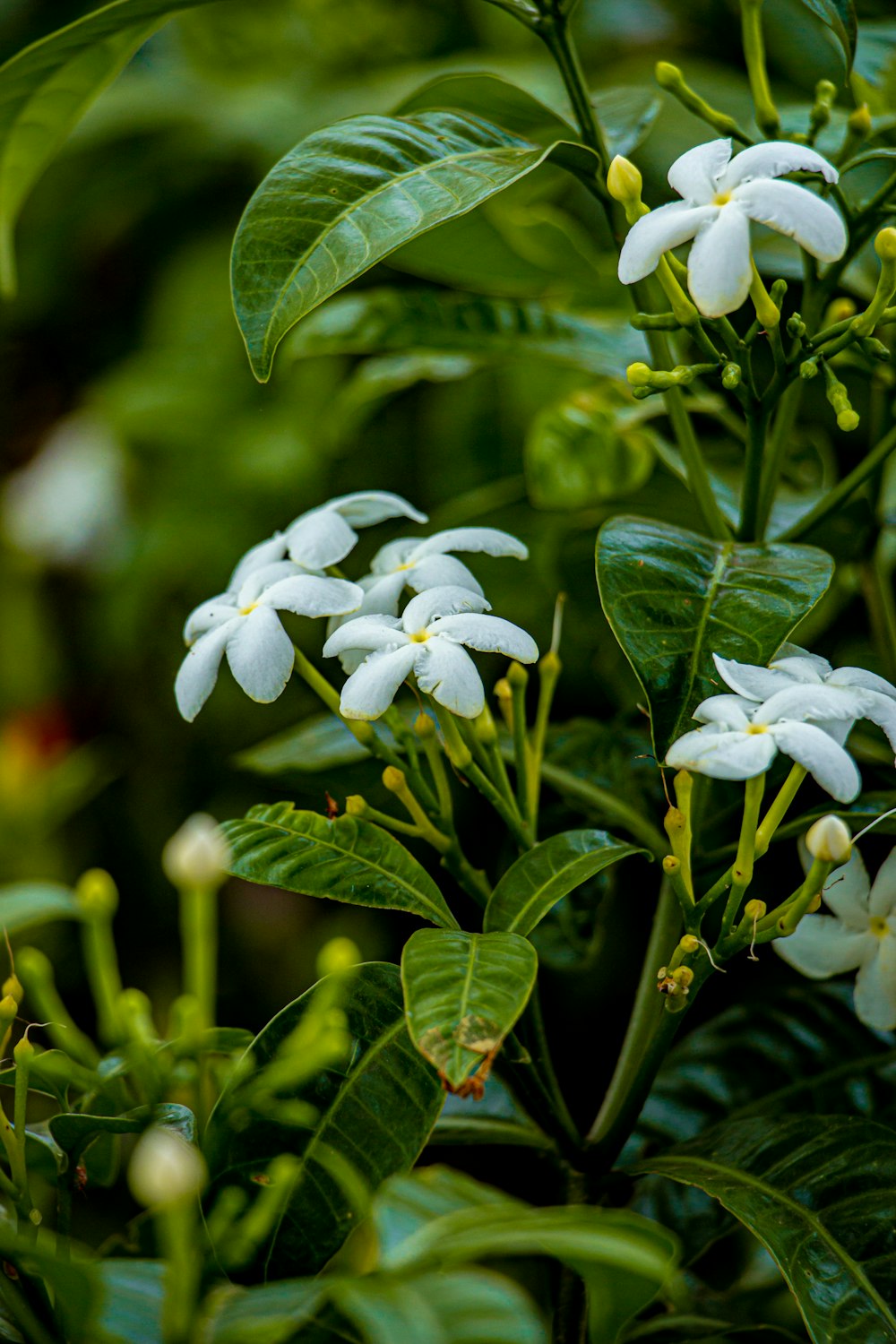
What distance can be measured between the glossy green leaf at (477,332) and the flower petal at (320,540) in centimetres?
26

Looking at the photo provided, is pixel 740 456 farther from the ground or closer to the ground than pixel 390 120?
closer to the ground

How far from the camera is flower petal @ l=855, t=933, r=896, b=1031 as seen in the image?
546 millimetres

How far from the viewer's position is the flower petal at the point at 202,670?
53 centimetres

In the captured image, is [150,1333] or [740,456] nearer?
[150,1333]

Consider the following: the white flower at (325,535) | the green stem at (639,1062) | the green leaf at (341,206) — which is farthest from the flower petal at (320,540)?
the green stem at (639,1062)

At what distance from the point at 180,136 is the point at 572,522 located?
1165mm

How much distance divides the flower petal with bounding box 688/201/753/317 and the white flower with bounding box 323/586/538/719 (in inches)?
5.5

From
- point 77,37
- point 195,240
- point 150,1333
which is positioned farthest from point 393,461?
point 150,1333

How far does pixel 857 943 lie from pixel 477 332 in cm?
46

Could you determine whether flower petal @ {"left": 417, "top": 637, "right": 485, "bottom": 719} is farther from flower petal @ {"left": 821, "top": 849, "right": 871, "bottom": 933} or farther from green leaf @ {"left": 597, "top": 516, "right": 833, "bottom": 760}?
flower petal @ {"left": 821, "top": 849, "right": 871, "bottom": 933}

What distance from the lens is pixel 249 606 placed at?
542 mm

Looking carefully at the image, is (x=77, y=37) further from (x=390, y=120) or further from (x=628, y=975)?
(x=628, y=975)

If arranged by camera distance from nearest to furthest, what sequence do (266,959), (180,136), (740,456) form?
(740,456) → (266,959) → (180,136)

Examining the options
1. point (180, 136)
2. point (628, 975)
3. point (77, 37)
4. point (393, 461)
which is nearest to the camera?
point (77, 37)
